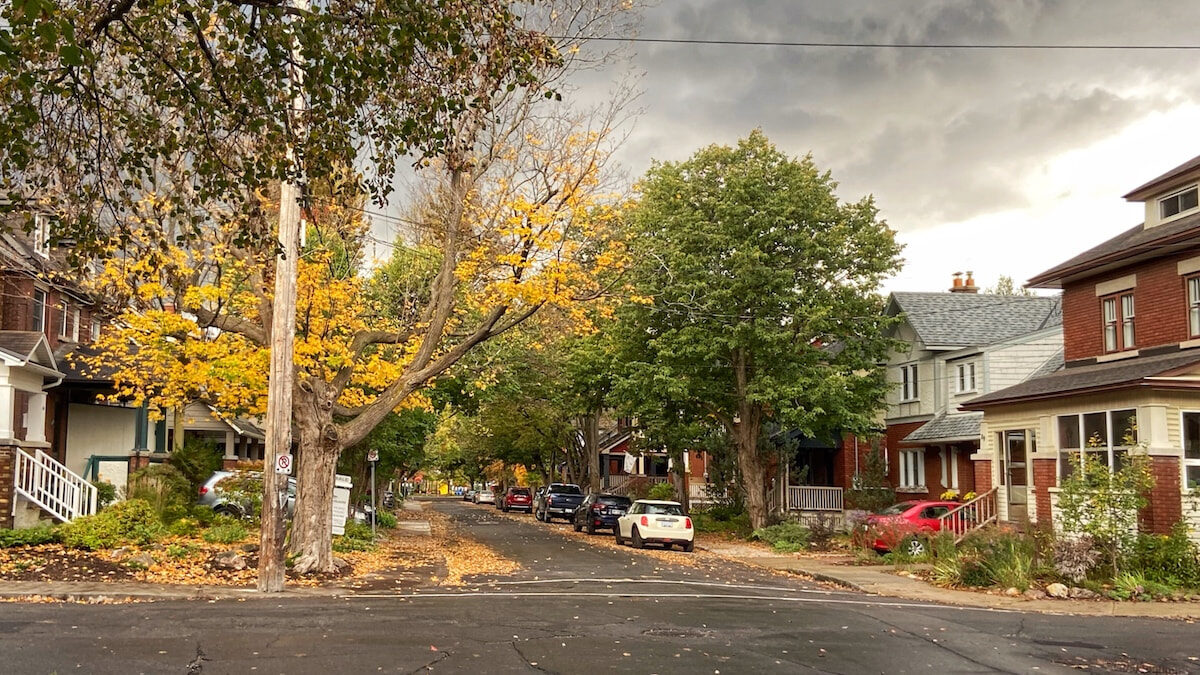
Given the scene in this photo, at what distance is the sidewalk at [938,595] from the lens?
17141 mm

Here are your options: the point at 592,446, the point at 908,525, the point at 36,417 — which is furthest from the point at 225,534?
the point at 592,446

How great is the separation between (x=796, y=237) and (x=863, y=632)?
2035 centimetres

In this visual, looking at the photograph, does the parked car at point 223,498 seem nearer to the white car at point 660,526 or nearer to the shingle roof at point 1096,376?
the white car at point 660,526

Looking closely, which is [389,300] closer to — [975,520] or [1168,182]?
[975,520]

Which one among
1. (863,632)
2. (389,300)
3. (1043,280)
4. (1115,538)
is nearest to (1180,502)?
(1115,538)

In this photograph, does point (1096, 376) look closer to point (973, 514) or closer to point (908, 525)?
point (973, 514)

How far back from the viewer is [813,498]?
139ft

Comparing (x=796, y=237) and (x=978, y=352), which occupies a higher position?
(x=796, y=237)

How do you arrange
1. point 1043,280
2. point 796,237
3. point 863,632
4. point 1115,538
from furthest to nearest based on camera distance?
point 796,237 → point 1043,280 → point 1115,538 → point 863,632

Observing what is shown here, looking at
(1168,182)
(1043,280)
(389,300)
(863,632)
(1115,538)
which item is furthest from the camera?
(389,300)

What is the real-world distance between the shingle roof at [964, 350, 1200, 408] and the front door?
151 centimetres

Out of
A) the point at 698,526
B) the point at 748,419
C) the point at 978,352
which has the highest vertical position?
the point at 978,352

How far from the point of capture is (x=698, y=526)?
129 feet

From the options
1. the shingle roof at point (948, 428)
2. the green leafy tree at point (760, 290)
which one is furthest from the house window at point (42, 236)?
the shingle roof at point (948, 428)
